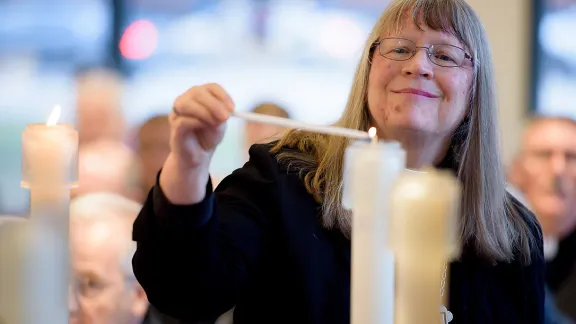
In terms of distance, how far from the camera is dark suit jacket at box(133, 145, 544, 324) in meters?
1.04

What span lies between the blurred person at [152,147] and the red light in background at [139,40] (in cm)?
179

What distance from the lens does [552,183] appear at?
3.07m

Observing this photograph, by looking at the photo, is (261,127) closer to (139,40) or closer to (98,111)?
(98,111)

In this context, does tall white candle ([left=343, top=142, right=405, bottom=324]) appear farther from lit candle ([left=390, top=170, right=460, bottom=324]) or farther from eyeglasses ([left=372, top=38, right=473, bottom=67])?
eyeglasses ([left=372, top=38, right=473, bottom=67])

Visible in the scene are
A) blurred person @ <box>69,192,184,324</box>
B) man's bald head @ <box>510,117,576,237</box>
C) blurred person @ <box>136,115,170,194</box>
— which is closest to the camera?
blurred person @ <box>69,192,184,324</box>

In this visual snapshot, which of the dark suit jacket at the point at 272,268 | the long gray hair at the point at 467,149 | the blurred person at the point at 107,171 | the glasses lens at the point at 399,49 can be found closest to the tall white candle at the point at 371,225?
the dark suit jacket at the point at 272,268

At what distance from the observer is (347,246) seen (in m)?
1.31

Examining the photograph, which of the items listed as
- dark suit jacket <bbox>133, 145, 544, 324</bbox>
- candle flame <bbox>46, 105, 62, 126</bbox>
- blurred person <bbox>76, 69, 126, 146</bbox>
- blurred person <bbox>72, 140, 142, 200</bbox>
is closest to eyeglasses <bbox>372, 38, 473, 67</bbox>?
dark suit jacket <bbox>133, 145, 544, 324</bbox>

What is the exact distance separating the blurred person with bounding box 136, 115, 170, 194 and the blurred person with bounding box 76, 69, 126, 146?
0.56 ft

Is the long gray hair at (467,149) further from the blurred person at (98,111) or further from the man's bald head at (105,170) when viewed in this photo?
the blurred person at (98,111)

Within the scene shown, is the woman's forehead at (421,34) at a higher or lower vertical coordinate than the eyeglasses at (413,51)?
higher

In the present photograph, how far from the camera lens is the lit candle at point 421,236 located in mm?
639

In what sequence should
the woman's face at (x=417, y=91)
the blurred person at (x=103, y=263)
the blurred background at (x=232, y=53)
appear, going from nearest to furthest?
the woman's face at (x=417, y=91)
the blurred person at (x=103, y=263)
the blurred background at (x=232, y=53)

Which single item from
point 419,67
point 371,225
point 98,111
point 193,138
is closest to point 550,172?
point 98,111
